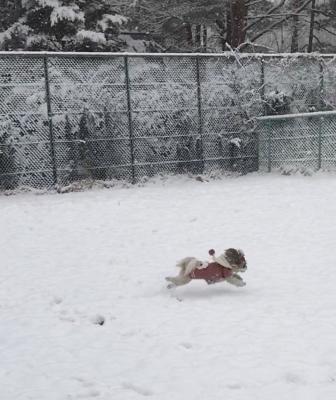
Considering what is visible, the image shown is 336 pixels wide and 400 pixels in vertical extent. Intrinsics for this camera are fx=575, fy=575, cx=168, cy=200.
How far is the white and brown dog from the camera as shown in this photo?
16.4 feet

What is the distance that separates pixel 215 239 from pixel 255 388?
385 centimetres

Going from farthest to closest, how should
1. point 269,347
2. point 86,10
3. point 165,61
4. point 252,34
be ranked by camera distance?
point 252,34
point 86,10
point 165,61
point 269,347

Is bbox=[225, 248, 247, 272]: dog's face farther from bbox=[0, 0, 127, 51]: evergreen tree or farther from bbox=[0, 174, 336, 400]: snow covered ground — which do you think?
bbox=[0, 0, 127, 51]: evergreen tree

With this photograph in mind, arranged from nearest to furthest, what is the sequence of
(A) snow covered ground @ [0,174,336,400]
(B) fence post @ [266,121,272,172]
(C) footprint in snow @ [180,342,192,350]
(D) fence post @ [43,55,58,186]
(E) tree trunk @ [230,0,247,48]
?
1. (A) snow covered ground @ [0,174,336,400]
2. (C) footprint in snow @ [180,342,192,350]
3. (D) fence post @ [43,55,58,186]
4. (B) fence post @ [266,121,272,172]
5. (E) tree trunk @ [230,0,247,48]

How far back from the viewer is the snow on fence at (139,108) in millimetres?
10523

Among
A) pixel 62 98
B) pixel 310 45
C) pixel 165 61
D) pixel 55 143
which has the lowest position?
pixel 55 143

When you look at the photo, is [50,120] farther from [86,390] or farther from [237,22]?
[237,22]

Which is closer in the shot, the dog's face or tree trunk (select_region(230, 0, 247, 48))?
the dog's face

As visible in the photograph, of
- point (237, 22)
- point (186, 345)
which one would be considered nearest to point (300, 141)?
point (237, 22)

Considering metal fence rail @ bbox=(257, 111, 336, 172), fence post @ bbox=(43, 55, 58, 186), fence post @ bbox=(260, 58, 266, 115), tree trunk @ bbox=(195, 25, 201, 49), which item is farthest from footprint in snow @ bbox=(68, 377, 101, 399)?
tree trunk @ bbox=(195, 25, 201, 49)

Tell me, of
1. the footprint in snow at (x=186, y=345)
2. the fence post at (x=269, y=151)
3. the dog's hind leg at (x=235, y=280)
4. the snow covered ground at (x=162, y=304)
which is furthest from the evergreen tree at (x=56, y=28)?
the footprint in snow at (x=186, y=345)

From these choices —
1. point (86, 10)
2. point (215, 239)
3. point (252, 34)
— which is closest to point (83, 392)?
point (215, 239)

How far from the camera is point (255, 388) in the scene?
3227 mm

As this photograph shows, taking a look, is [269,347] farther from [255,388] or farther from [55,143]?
[55,143]
